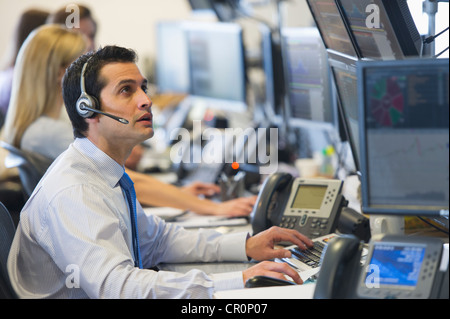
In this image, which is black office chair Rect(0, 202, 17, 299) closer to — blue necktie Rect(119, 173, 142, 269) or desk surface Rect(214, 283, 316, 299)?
blue necktie Rect(119, 173, 142, 269)

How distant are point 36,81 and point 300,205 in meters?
1.19

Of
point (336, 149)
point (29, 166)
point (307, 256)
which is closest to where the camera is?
point (307, 256)

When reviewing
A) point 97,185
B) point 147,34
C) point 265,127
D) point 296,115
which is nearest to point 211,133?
point 265,127

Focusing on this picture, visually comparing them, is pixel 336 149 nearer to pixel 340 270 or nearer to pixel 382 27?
pixel 382 27

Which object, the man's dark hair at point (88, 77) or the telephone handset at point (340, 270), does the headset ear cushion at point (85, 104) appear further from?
the telephone handset at point (340, 270)

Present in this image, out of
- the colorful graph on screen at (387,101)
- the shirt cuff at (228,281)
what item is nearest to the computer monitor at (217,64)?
the shirt cuff at (228,281)

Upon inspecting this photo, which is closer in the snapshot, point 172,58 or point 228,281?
point 228,281

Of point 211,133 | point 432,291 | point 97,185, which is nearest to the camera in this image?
point 432,291

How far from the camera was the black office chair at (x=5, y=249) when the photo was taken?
4.27ft

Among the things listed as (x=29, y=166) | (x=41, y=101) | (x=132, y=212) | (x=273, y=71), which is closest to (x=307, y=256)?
(x=132, y=212)

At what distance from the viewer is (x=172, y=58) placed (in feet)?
12.9

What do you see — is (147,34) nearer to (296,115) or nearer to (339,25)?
(296,115)

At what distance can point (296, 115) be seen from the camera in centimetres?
264

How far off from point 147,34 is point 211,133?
144 inches
